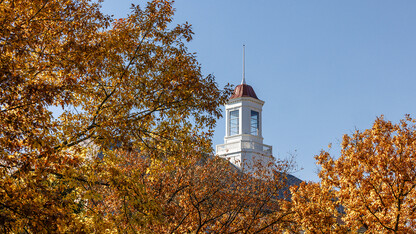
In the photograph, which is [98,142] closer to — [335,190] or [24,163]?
[24,163]

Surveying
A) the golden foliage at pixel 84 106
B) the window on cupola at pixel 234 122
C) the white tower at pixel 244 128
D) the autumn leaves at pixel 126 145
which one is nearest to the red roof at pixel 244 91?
the white tower at pixel 244 128

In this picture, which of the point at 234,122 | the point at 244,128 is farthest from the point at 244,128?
the point at 234,122

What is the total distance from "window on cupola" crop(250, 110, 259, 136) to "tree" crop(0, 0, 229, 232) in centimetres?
4216

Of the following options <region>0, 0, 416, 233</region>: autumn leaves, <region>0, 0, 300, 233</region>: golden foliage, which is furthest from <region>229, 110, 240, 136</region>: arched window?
<region>0, 0, 300, 233</region>: golden foliage

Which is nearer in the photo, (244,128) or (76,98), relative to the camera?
(76,98)

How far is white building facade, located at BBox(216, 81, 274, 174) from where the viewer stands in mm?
54969

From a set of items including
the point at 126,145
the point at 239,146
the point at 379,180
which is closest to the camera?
the point at 126,145

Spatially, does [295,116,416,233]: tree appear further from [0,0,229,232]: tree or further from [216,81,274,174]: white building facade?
[216,81,274,174]: white building facade

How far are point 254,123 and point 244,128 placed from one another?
178cm

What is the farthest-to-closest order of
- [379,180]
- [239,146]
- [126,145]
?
[239,146] → [379,180] → [126,145]

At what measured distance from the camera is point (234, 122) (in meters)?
57.6

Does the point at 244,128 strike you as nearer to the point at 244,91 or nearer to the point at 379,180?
the point at 244,91

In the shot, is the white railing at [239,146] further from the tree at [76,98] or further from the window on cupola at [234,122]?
the tree at [76,98]

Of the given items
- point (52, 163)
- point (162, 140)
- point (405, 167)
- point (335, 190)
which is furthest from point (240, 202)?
point (52, 163)
